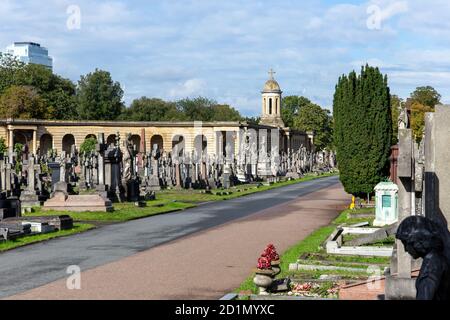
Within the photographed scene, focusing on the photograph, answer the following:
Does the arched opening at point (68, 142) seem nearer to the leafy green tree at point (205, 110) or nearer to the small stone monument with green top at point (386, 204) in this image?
the leafy green tree at point (205, 110)

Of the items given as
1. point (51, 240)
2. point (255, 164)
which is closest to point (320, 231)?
point (51, 240)

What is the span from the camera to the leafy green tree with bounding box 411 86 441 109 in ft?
329

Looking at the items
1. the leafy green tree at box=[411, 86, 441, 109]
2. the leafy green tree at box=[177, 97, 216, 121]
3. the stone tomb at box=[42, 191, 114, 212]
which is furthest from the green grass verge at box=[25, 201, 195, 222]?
the leafy green tree at box=[177, 97, 216, 121]

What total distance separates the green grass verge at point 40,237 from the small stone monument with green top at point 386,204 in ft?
30.2

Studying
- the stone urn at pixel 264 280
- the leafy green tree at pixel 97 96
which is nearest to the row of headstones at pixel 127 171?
the stone urn at pixel 264 280

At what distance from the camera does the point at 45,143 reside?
99000 millimetres

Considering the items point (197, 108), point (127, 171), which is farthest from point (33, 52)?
point (127, 171)

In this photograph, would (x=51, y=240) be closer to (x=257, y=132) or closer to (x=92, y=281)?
(x=92, y=281)

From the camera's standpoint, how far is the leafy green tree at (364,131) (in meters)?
33.4

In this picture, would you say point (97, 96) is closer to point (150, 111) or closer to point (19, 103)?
point (150, 111)

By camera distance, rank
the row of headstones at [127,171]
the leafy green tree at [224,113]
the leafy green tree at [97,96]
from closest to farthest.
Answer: the row of headstones at [127,171] < the leafy green tree at [97,96] < the leafy green tree at [224,113]

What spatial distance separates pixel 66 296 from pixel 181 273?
3123 millimetres

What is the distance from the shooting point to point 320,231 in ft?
77.7

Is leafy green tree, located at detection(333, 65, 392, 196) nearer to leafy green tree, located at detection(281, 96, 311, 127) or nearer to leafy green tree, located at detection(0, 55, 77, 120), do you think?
leafy green tree, located at detection(0, 55, 77, 120)
